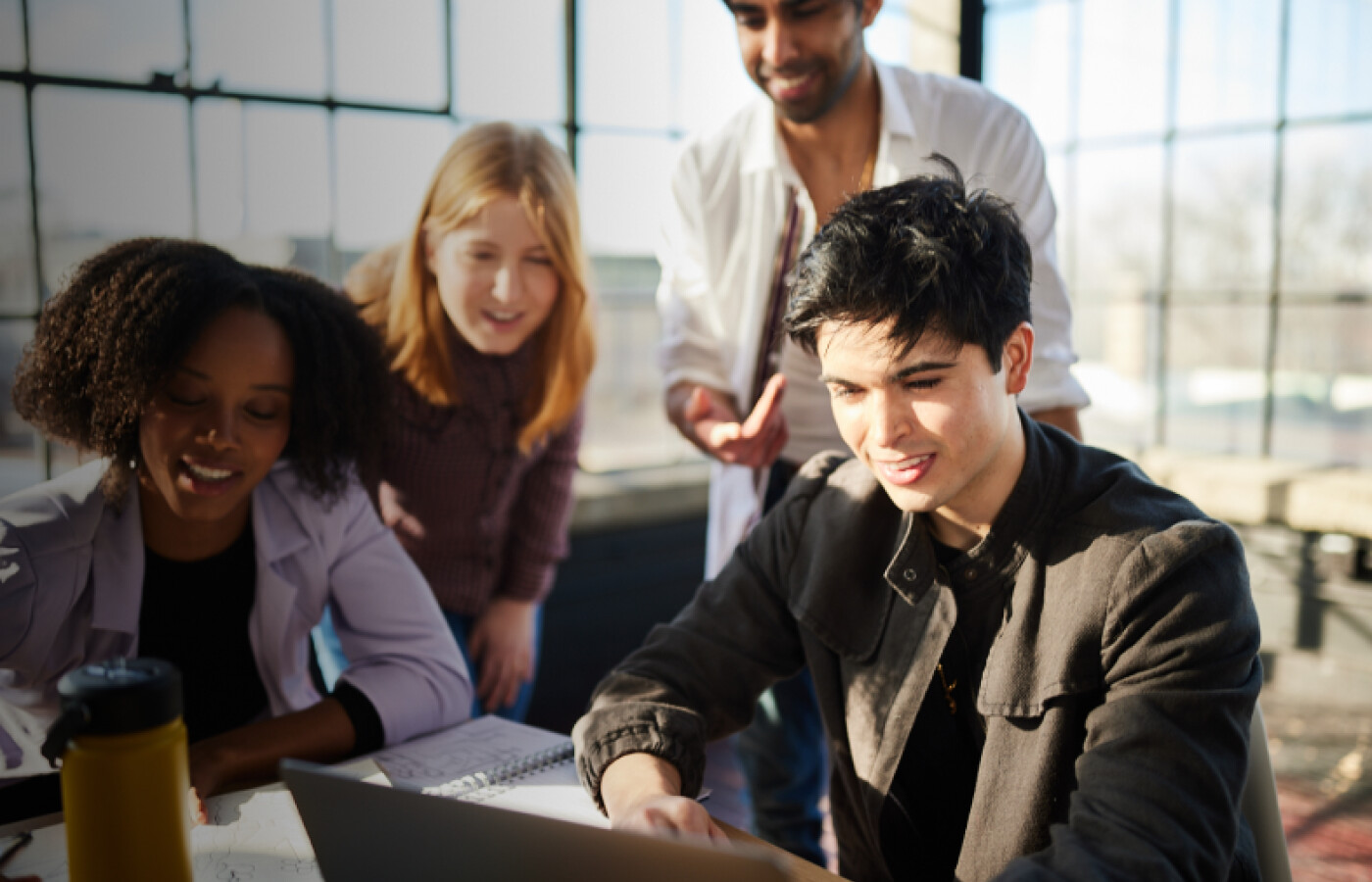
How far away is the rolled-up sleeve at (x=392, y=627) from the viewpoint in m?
1.47

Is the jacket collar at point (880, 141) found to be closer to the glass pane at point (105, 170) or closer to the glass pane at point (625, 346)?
the glass pane at point (625, 346)

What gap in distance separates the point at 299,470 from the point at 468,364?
498 millimetres

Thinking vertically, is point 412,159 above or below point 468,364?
above

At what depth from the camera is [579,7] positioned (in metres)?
2.78

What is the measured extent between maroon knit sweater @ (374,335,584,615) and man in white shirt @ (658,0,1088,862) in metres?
0.31

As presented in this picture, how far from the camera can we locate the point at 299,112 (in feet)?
6.84

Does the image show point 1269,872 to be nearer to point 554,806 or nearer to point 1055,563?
point 1055,563

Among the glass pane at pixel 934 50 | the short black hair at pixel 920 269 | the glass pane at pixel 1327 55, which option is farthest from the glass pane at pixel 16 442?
the glass pane at pixel 1327 55

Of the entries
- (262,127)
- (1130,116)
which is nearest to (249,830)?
(262,127)

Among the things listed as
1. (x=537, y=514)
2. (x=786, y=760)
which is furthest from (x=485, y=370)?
(x=786, y=760)

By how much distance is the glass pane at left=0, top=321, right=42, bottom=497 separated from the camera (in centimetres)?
145

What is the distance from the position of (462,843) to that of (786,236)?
139 cm

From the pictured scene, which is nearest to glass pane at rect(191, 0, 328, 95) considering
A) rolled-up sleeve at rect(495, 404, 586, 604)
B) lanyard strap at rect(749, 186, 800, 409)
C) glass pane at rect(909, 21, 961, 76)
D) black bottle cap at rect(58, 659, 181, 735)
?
rolled-up sleeve at rect(495, 404, 586, 604)

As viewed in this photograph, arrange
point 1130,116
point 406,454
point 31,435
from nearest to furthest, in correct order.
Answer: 1. point 31,435
2. point 406,454
3. point 1130,116
